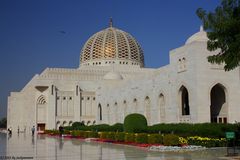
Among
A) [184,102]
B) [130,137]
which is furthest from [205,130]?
[184,102]

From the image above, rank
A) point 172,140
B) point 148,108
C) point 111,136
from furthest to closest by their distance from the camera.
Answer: point 148,108, point 111,136, point 172,140

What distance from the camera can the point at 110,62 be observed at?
182 feet

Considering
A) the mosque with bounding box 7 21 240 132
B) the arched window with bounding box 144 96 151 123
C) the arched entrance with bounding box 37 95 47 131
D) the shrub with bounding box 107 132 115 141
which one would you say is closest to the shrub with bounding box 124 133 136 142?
the shrub with bounding box 107 132 115 141

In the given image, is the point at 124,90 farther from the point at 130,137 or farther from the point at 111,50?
the point at 111,50

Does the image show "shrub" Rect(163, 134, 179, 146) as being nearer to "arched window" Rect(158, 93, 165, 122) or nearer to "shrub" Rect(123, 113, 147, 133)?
"shrub" Rect(123, 113, 147, 133)

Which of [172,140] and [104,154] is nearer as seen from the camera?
[104,154]

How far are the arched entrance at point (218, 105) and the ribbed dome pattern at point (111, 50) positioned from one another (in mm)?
30442

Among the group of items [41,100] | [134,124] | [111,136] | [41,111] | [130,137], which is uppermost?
[41,100]

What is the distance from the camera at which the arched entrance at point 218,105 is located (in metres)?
25.3

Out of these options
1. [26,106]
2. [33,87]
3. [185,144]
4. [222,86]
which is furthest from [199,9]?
[26,106]

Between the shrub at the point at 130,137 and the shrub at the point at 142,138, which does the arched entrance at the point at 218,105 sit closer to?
the shrub at the point at 130,137

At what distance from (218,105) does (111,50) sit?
32130mm

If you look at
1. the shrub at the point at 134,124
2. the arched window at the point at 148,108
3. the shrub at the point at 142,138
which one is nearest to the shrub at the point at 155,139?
the shrub at the point at 142,138

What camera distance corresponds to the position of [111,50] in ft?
185
